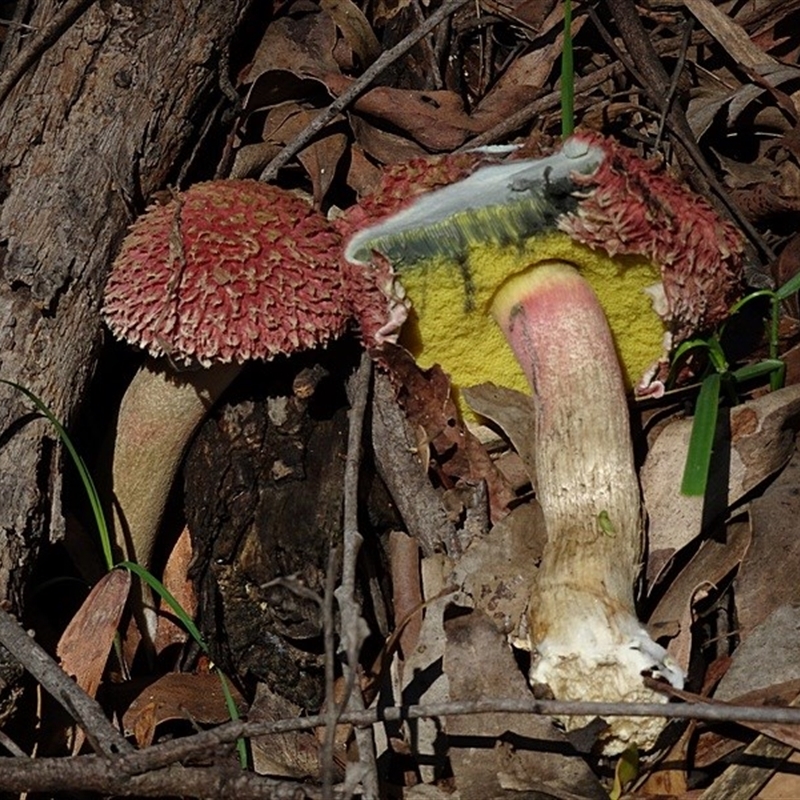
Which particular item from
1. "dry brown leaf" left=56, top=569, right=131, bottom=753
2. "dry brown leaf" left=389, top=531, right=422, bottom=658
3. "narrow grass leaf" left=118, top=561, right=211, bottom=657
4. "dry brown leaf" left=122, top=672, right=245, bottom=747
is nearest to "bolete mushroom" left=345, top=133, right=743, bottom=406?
"dry brown leaf" left=389, top=531, right=422, bottom=658

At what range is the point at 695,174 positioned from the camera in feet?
12.0

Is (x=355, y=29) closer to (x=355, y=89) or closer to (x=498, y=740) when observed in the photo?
Answer: (x=355, y=89)

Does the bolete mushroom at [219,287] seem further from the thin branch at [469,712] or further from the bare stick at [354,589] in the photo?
the thin branch at [469,712]

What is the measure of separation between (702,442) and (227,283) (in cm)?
138

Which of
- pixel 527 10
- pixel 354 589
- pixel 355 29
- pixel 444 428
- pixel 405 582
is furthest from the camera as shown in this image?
pixel 527 10

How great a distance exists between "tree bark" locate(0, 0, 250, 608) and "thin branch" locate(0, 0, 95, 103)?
0.07ft

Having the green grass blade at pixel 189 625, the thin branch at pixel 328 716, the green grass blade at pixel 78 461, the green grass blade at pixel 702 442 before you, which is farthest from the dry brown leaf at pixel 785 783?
the green grass blade at pixel 78 461

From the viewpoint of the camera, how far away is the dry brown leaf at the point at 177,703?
3.12 meters

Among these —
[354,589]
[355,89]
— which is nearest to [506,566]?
[354,589]

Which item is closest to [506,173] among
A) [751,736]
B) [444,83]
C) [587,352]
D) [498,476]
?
[587,352]

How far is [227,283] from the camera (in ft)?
9.89

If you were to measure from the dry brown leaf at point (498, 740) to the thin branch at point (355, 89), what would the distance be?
6.02 feet

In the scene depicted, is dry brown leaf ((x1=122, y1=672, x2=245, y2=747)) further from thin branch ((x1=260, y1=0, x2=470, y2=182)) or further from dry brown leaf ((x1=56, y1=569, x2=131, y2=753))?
thin branch ((x1=260, y1=0, x2=470, y2=182))

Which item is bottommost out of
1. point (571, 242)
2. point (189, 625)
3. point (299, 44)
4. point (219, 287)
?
point (189, 625)
